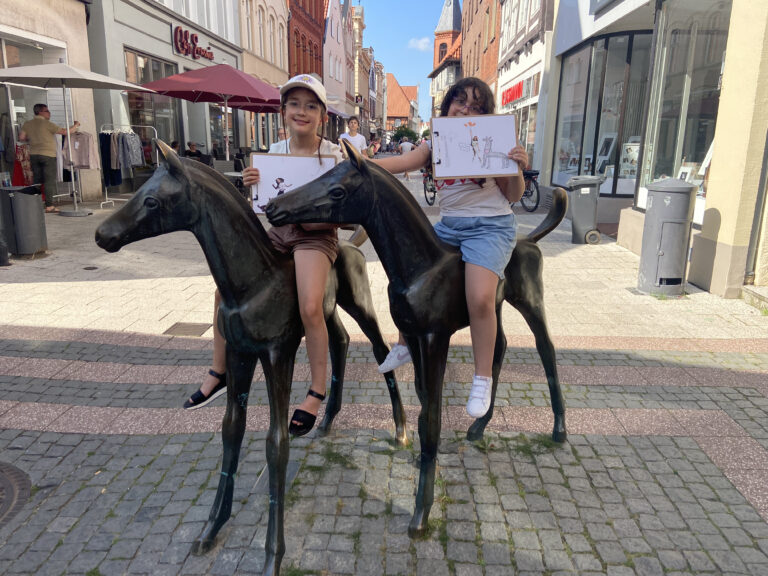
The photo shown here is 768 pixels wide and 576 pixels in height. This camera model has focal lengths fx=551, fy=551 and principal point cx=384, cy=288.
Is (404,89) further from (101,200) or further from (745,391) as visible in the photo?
(745,391)

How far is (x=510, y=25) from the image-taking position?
22703mm

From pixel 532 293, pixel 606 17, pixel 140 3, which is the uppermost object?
pixel 140 3

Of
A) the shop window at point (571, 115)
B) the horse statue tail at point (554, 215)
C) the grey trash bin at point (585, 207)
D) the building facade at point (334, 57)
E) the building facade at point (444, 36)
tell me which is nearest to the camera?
the horse statue tail at point (554, 215)

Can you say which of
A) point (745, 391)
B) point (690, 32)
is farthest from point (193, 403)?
point (690, 32)

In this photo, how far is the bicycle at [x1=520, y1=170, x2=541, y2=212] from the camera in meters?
14.3

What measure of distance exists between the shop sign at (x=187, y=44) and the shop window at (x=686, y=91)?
1378 cm

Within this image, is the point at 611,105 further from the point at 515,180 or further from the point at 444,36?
the point at 444,36

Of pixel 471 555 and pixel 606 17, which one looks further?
pixel 606 17

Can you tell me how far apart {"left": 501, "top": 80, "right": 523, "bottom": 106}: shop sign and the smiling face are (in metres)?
19.0

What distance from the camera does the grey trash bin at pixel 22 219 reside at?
7.53 m

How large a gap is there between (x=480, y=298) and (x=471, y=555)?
113 cm

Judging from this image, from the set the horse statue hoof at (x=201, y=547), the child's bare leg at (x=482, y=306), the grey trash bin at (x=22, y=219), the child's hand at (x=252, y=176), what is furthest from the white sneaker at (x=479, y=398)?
the grey trash bin at (x=22, y=219)

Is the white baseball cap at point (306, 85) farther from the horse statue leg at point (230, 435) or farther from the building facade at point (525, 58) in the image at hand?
the building facade at point (525, 58)

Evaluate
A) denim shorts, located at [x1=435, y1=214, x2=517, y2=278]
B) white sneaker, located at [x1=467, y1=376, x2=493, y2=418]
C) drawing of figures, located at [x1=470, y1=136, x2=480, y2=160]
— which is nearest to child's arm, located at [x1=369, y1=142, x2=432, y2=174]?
drawing of figures, located at [x1=470, y1=136, x2=480, y2=160]
